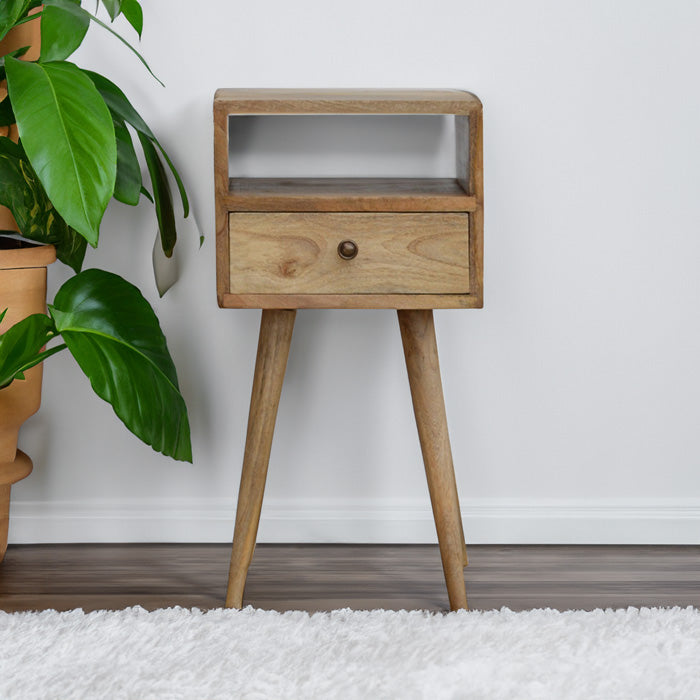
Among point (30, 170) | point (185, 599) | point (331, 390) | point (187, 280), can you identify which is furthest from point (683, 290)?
point (30, 170)

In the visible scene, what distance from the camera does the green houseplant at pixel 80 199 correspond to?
103 cm

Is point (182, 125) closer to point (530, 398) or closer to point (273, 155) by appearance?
point (273, 155)

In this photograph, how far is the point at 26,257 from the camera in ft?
4.16

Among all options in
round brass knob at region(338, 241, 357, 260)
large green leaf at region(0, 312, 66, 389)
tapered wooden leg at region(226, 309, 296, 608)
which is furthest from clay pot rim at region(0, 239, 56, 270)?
round brass knob at region(338, 241, 357, 260)

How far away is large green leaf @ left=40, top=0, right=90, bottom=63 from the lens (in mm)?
1106

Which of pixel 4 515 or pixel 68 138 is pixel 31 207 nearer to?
pixel 68 138

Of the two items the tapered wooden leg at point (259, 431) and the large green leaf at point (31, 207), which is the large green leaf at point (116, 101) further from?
the tapered wooden leg at point (259, 431)

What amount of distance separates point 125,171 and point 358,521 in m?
0.72

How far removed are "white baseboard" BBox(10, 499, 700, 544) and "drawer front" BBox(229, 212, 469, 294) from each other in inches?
19.5

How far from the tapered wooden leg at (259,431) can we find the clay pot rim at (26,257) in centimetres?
34

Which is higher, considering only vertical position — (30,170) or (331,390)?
(30,170)

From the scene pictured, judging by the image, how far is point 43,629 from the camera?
1.18 meters

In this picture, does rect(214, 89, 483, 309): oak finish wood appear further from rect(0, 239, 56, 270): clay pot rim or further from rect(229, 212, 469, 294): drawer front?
rect(0, 239, 56, 270): clay pot rim

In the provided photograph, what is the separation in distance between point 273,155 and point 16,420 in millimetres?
595
